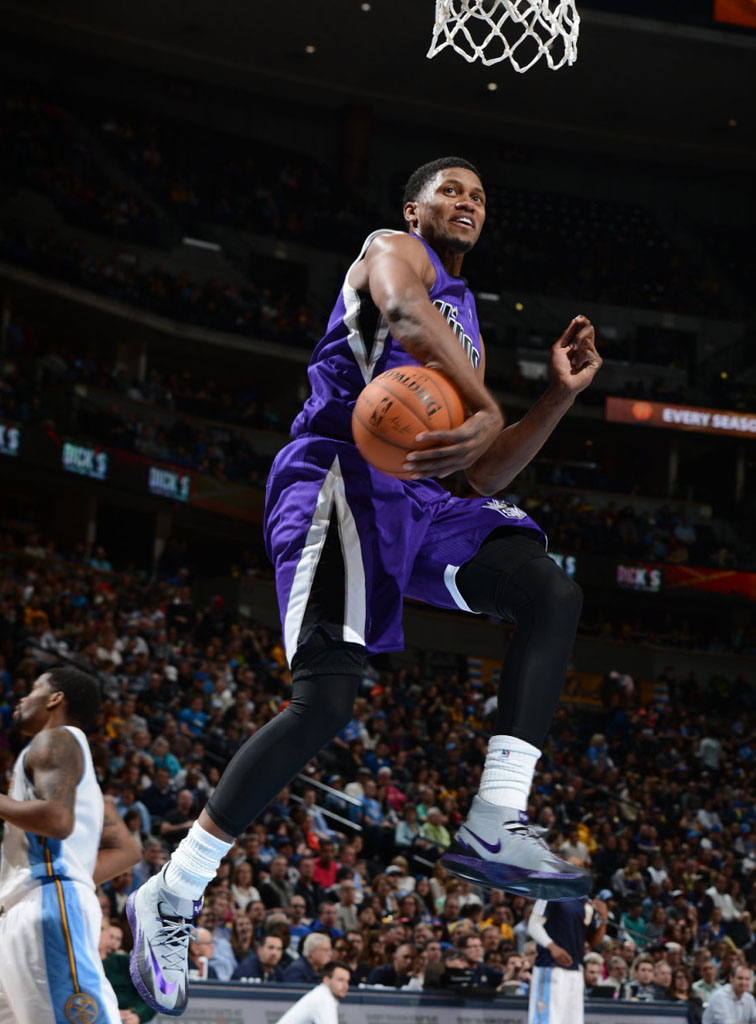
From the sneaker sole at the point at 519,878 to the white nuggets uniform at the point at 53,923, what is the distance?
1.70 m

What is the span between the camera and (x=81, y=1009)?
439cm

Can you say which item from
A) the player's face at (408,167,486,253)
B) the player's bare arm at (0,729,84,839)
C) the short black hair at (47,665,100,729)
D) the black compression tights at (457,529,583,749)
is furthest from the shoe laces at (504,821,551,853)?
the short black hair at (47,665,100,729)

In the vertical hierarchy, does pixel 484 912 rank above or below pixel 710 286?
below

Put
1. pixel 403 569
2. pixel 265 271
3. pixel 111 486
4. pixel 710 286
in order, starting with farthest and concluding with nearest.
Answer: pixel 710 286 < pixel 265 271 < pixel 111 486 < pixel 403 569

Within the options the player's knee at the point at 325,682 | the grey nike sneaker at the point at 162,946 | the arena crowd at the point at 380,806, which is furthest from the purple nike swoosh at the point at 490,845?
the arena crowd at the point at 380,806

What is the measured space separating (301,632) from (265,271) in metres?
28.4

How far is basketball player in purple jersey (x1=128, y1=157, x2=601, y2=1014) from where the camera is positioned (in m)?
3.38

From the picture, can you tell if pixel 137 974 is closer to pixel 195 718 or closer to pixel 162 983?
pixel 162 983

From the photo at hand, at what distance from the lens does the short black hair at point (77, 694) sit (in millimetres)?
4840

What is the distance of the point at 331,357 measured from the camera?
3777 millimetres

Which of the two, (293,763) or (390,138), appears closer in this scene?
(293,763)

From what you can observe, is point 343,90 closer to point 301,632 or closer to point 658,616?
point 658,616

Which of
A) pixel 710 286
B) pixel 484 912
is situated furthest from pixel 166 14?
pixel 484 912

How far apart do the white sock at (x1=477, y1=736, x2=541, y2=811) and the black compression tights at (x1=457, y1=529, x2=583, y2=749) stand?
3 centimetres
